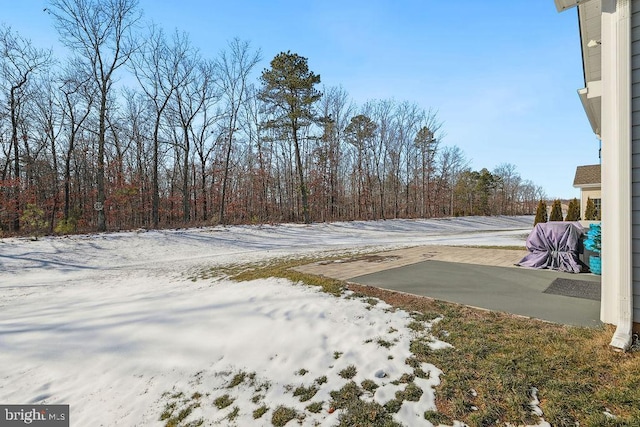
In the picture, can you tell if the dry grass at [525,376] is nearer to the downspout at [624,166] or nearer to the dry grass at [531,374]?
the dry grass at [531,374]

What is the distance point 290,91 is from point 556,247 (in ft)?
53.9

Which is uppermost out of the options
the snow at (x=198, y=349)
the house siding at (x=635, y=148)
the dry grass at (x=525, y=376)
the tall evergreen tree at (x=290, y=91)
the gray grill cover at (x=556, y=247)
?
the tall evergreen tree at (x=290, y=91)

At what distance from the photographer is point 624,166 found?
2.35 m

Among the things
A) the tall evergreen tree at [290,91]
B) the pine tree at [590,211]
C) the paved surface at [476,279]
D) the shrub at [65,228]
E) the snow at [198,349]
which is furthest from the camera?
the tall evergreen tree at [290,91]

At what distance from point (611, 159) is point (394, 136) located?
83.8 ft

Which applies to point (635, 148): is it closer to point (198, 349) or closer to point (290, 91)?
point (198, 349)

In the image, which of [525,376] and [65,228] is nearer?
[525,376]

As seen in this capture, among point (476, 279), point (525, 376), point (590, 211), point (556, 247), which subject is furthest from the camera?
point (590, 211)

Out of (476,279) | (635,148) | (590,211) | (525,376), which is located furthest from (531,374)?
(590,211)

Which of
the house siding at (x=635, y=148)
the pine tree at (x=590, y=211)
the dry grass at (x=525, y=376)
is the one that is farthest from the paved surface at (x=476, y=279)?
the pine tree at (x=590, y=211)

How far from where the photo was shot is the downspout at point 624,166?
91.5 inches
